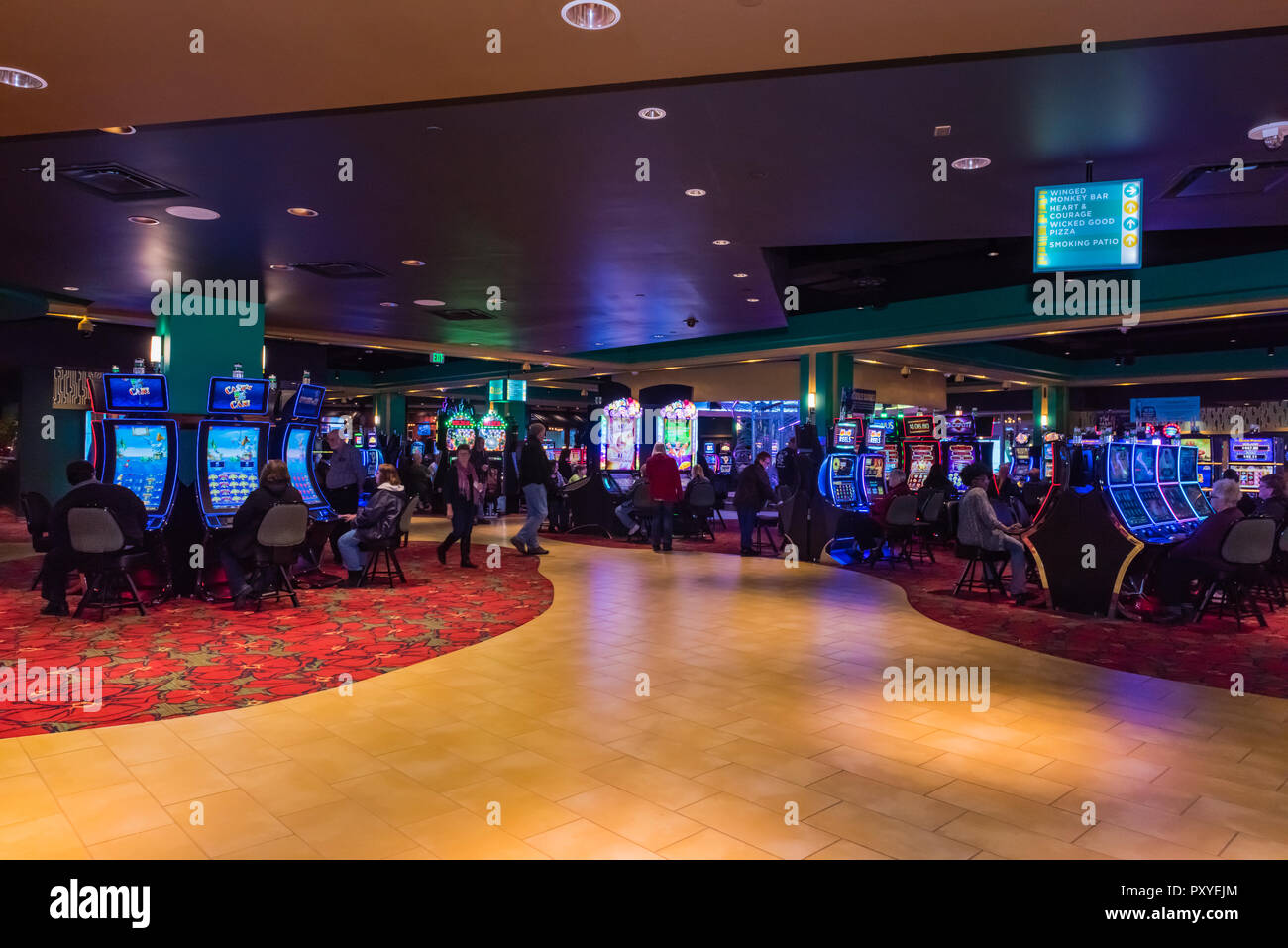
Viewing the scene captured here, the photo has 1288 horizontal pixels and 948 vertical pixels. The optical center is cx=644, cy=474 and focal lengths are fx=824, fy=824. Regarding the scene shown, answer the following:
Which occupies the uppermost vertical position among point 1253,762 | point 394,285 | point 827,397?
point 394,285

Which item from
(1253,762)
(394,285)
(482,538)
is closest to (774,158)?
(1253,762)

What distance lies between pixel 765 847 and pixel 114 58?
13.8 ft

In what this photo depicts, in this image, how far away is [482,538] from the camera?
1180 centimetres

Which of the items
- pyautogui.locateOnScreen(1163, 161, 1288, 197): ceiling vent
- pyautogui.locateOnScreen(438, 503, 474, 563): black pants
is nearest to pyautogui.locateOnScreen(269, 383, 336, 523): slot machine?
pyautogui.locateOnScreen(438, 503, 474, 563): black pants

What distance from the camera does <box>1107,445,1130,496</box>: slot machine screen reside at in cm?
673

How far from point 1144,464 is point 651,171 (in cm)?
513

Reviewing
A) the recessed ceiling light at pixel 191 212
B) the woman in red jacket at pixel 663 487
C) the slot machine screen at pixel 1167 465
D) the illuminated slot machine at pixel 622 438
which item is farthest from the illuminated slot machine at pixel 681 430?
the recessed ceiling light at pixel 191 212

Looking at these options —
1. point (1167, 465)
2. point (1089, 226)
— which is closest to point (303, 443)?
point (1089, 226)

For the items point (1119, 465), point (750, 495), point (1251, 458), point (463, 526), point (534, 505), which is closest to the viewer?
point (1119, 465)

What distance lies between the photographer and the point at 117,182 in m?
5.43

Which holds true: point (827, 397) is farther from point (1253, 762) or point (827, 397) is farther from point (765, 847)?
point (765, 847)

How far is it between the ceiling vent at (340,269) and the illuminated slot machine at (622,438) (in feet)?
18.5

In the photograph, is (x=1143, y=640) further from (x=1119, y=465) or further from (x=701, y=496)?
(x=701, y=496)
